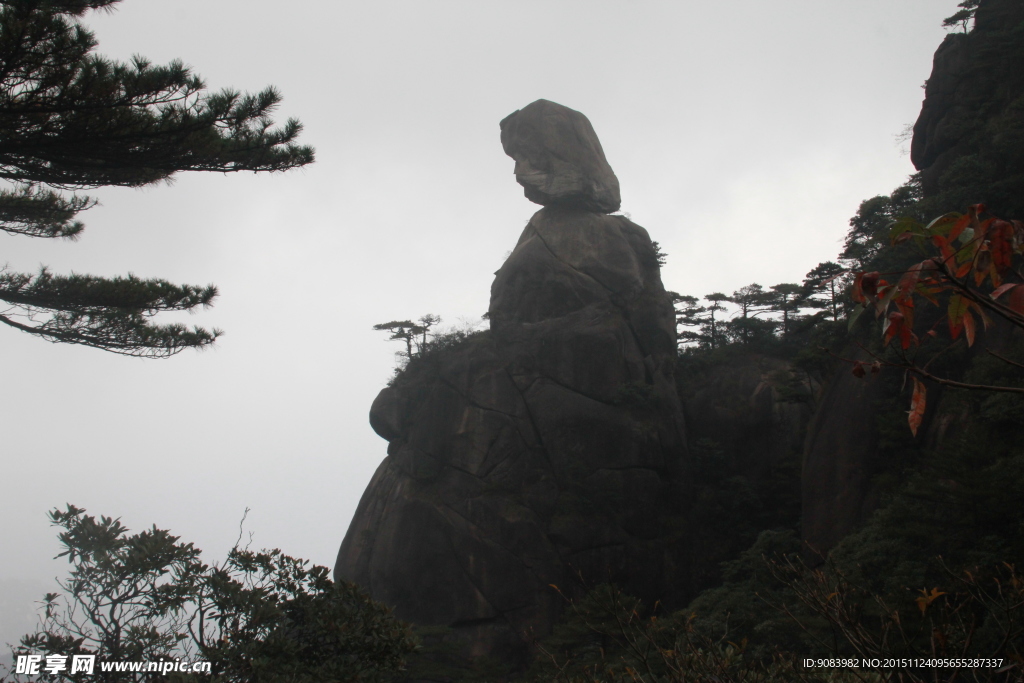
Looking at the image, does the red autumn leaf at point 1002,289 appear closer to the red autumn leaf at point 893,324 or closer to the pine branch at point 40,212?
the red autumn leaf at point 893,324

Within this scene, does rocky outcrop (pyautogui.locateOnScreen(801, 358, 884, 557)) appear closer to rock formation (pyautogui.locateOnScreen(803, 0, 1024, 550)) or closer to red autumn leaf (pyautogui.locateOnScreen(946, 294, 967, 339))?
rock formation (pyautogui.locateOnScreen(803, 0, 1024, 550))

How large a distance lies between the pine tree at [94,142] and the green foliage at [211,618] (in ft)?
8.96

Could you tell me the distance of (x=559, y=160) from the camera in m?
23.8

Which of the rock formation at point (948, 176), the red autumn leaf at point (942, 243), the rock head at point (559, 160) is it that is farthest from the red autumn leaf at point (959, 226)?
the rock head at point (559, 160)

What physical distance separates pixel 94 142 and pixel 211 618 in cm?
463

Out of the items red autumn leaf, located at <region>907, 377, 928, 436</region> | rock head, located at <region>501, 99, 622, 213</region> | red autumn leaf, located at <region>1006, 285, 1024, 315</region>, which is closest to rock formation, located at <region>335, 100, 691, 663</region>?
rock head, located at <region>501, 99, 622, 213</region>

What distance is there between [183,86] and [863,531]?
35.0 feet

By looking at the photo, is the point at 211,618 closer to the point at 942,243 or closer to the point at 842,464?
the point at 942,243

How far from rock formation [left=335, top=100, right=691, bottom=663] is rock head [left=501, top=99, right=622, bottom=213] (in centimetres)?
8

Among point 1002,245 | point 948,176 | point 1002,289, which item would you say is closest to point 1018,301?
point 1002,289

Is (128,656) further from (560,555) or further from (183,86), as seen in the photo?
(560,555)

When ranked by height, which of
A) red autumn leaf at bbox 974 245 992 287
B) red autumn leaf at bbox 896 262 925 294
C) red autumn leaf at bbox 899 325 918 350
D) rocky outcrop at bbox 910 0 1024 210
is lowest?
red autumn leaf at bbox 899 325 918 350

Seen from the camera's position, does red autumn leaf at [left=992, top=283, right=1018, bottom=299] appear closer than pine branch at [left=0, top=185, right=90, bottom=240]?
Yes

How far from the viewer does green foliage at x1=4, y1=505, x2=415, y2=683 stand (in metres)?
5.54
